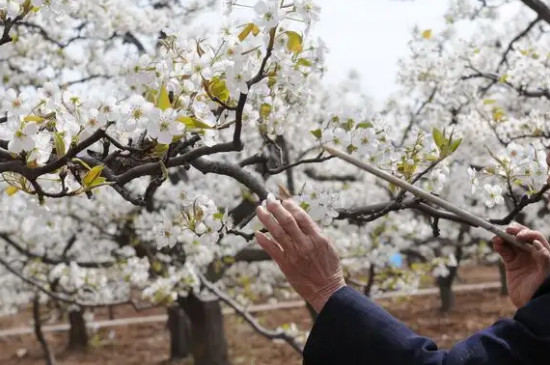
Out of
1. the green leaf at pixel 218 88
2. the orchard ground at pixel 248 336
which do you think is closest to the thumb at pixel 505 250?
the green leaf at pixel 218 88

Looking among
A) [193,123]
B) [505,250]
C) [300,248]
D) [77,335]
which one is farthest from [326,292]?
[77,335]

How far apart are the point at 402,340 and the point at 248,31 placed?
1093 millimetres

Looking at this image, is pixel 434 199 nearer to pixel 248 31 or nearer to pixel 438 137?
pixel 248 31

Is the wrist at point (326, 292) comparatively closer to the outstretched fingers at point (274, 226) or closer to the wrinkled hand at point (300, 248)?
the wrinkled hand at point (300, 248)

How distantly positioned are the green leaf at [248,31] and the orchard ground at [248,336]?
8.98 metres

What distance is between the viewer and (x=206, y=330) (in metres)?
8.38

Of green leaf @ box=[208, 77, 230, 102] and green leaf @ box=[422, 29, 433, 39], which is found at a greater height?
green leaf @ box=[422, 29, 433, 39]

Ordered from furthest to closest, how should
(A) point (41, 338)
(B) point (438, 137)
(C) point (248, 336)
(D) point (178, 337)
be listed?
(C) point (248, 336)
(D) point (178, 337)
(A) point (41, 338)
(B) point (438, 137)

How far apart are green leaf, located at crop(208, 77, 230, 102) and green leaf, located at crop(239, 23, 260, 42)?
0.16 m

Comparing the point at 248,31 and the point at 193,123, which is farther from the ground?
the point at 248,31

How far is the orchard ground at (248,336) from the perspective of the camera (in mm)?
12008

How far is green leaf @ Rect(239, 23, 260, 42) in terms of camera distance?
86.0 inches

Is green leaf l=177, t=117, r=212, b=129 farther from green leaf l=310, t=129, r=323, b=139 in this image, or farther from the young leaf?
green leaf l=310, t=129, r=323, b=139

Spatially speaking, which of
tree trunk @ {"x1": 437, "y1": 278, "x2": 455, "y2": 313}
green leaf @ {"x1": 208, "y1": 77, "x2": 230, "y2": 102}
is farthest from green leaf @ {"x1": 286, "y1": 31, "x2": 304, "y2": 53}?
tree trunk @ {"x1": 437, "y1": 278, "x2": 455, "y2": 313}
